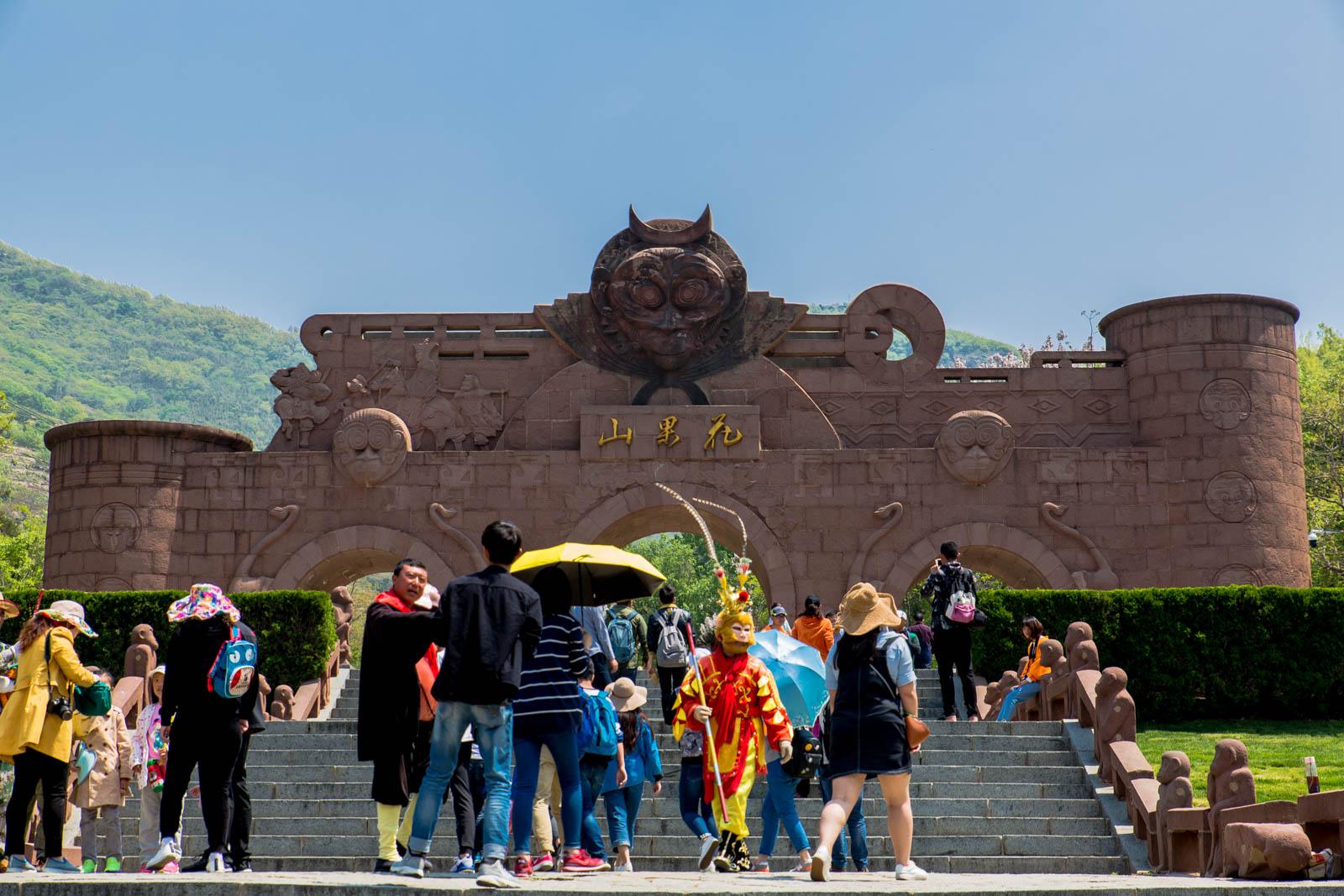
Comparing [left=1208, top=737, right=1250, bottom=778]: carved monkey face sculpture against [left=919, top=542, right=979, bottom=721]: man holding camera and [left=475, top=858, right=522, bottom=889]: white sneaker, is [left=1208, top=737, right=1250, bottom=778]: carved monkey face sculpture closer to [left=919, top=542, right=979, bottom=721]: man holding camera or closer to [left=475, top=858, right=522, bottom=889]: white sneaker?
[left=475, top=858, right=522, bottom=889]: white sneaker

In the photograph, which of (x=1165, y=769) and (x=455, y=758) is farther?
(x=1165, y=769)

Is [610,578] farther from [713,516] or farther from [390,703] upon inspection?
[713,516]

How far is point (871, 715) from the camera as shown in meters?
8.65

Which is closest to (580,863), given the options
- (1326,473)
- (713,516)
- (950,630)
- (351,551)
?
(950,630)

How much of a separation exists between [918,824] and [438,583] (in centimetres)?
1123

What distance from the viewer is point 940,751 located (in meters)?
13.7

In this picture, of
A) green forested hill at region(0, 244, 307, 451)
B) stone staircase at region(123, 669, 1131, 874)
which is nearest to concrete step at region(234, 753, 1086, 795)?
stone staircase at region(123, 669, 1131, 874)

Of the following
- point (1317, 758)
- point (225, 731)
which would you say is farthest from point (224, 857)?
point (1317, 758)

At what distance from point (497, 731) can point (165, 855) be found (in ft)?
7.15

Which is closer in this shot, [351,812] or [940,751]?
[351,812]

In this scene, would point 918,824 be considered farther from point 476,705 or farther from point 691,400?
point 691,400

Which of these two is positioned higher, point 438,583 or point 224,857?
point 438,583

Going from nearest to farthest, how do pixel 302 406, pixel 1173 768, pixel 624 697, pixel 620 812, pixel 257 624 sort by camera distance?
pixel 620 812, pixel 624 697, pixel 1173 768, pixel 257 624, pixel 302 406

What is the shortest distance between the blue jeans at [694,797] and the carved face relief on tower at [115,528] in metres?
14.5
